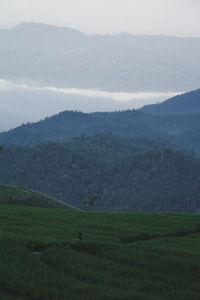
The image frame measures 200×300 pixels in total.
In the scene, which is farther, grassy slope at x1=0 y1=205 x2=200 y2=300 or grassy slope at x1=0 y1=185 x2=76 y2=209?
grassy slope at x1=0 y1=185 x2=76 y2=209

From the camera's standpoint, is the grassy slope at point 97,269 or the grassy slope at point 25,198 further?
the grassy slope at point 25,198

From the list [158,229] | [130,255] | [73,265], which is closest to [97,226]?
[158,229]

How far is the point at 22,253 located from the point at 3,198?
295 ft

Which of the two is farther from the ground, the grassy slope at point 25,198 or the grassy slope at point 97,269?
the grassy slope at point 97,269

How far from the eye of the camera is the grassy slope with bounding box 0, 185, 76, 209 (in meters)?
110

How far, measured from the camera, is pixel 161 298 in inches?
575

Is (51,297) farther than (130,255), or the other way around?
(130,255)

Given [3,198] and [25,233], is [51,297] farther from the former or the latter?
[3,198]

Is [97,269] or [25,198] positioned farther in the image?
[25,198]

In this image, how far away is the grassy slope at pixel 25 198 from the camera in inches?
4311

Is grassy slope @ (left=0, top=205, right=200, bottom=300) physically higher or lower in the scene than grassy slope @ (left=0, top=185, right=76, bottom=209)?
higher

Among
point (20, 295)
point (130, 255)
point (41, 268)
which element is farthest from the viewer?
point (130, 255)

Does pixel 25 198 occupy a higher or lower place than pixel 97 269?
lower

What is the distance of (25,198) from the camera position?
115 meters
